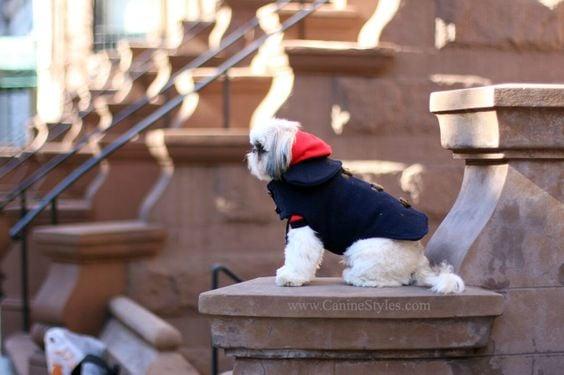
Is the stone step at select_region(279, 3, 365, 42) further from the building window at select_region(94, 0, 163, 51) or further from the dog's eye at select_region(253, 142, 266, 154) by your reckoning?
the building window at select_region(94, 0, 163, 51)

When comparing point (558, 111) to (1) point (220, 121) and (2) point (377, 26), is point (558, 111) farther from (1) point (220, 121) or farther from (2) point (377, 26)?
(1) point (220, 121)

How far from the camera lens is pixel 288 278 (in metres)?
5.12

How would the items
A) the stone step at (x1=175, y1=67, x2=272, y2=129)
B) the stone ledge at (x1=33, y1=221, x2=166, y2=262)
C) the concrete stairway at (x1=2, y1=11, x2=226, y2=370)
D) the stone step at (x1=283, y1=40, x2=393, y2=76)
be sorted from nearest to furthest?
the stone ledge at (x1=33, y1=221, x2=166, y2=262) < the stone step at (x1=283, y1=40, x2=393, y2=76) < the stone step at (x1=175, y1=67, x2=272, y2=129) < the concrete stairway at (x1=2, y1=11, x2=226, y2=370)

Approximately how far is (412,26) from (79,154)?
4204mm

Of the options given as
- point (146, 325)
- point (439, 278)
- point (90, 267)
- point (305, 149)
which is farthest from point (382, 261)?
point (90, 267)

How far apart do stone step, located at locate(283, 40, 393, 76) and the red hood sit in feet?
12.0

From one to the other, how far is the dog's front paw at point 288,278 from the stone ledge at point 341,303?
0.58 feet

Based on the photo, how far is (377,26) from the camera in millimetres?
9305

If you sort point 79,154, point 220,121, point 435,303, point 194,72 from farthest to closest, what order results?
point 79,154 → point 194,72 → point 220,121 → point 435,303

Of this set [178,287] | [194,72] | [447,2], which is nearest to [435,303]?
[178,287]

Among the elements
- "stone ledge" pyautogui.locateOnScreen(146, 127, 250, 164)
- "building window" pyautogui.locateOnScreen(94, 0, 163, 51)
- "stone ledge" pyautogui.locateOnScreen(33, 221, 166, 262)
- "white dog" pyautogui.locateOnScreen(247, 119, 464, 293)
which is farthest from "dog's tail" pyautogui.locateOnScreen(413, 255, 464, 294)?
"building window" pyautogui.locateOnScreen(94, 0, 163, 51)

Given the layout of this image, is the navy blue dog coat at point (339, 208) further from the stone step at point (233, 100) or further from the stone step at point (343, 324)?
the stone step at point (233, 100)

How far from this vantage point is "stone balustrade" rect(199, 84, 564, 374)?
487cm

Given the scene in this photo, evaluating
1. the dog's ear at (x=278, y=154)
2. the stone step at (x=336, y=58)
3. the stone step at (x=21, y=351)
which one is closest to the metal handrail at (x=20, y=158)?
the stone step at (x=21, y=351)
